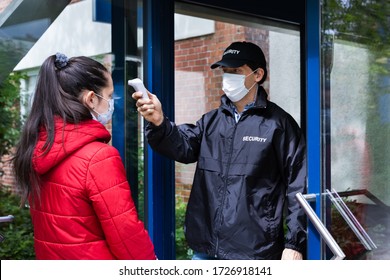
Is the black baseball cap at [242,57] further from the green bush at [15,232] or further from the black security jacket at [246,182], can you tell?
the green bush at [15,232]

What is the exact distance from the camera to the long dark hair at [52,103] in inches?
78.4

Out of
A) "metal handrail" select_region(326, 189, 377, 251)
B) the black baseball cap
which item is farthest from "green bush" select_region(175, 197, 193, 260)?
"metal handrail" select_region(326, 189, 377, 251)

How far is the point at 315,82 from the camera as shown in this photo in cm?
229

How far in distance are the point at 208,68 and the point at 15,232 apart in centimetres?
247

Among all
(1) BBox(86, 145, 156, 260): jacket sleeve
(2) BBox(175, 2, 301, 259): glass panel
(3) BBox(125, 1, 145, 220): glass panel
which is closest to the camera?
(1) BBox(86, 145, 156, 260): jacket sleeve

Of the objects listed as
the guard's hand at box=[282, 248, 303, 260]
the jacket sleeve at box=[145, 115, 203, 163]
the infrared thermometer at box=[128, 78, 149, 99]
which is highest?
the infrared thermometer at box=[128, 78, 149, 99]

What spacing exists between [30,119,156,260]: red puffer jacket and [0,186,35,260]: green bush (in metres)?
2.39

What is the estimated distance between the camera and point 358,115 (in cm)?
219

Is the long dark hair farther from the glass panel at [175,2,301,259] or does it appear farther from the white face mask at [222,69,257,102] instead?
the glass panel at [175,2,301,259]

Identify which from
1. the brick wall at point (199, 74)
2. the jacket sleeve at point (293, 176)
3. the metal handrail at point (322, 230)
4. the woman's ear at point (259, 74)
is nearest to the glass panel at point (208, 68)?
the brick wall at point (199, 74)

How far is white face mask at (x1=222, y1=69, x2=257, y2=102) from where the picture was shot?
8.95ft

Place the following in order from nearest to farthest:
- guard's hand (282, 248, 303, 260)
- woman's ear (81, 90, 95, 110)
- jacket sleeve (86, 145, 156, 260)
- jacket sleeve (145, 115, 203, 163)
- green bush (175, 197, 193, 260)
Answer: jacket sleeve (86, 145, 156, 260) → woman's ear (81, 90, 95, 110) → guard's hand (282, 248, 303, 260) → jacket sleeve (145, 115, 203, 163) → green bush (175, 197, 193, 260)

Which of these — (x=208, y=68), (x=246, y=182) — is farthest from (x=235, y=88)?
(x=208, y=68)
